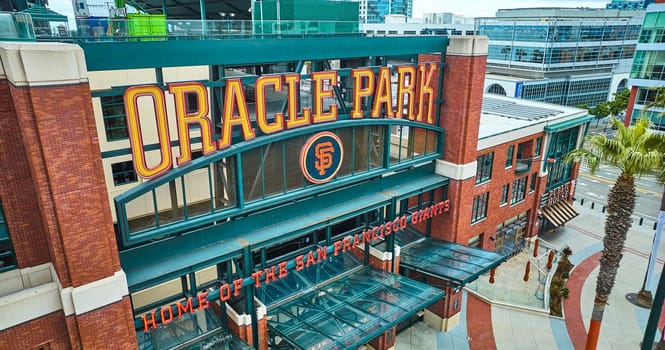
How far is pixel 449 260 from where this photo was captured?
2717 cm

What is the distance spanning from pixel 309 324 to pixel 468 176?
13.8m

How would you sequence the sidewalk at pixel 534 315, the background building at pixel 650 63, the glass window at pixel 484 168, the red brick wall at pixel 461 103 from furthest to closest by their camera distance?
the background building at pixel 650 63
the glass window at pixel 484 168
the sidewalk at pixel 534 315
the red brick wall at pixel 461 103

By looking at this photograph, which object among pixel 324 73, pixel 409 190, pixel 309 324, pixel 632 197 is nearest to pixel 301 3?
pixel 324 73

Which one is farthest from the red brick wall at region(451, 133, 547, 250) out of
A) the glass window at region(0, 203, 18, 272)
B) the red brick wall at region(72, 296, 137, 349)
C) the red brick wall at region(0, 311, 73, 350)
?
the glass window at region(0, 203, 18, 272)

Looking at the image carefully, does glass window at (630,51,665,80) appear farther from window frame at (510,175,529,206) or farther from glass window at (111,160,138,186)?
glass window at (111,160,138,186)

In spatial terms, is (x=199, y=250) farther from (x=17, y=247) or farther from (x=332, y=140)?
(x=332, y=140)

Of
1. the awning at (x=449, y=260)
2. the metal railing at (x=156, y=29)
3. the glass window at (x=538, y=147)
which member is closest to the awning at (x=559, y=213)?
the glass window at (x=538, y=147)

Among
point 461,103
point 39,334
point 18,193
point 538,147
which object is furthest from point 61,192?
point 538,147

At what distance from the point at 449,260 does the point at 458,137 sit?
7534 mm

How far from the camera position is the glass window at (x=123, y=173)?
97.3ft

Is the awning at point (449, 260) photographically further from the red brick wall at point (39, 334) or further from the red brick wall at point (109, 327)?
the red brick wall at point (39, 334)

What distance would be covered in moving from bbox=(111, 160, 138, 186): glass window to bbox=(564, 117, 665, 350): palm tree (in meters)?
26.8

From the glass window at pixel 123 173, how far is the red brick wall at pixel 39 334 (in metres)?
15.3

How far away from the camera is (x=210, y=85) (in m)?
17.0
